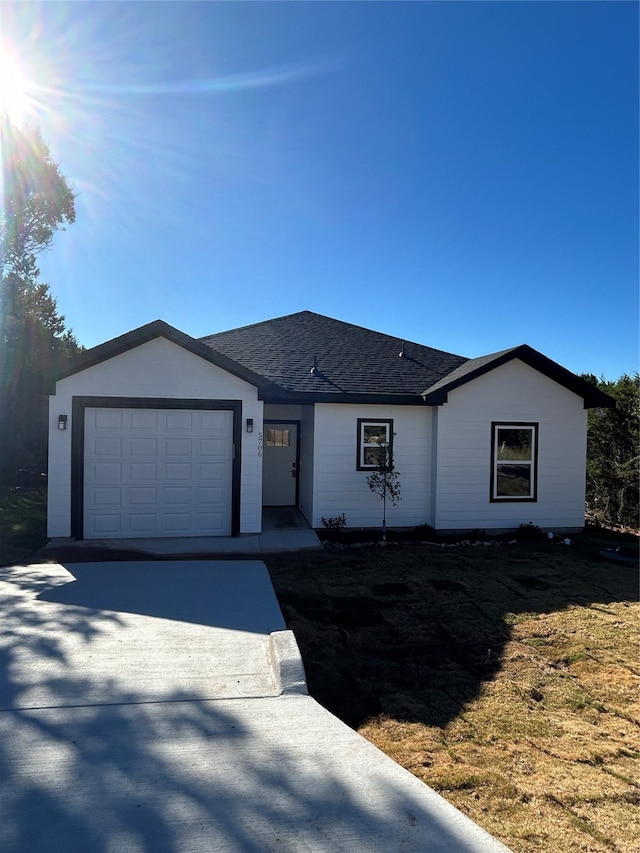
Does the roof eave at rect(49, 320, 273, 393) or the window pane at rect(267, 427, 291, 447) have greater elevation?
the roof eave at rect(49, 320, 273, 393)

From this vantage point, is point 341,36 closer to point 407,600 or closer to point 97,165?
point 97,165

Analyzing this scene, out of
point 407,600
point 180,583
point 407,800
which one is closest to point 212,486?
→ point 180,583

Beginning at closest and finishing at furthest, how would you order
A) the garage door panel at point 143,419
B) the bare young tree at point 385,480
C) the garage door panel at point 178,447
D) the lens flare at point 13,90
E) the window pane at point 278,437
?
the garage door panel at point 143,419 → the garage door panel at point 178,447 → the bare young tree at point 385,480 → the lens flare at point 13,90 → the window pane at point 278,437

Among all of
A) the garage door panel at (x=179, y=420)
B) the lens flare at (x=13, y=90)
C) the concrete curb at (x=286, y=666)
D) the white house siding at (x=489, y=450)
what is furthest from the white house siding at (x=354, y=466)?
the lens flare at (x=13, y=90)

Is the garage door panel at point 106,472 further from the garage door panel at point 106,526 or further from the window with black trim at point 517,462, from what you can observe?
the window with black trim at point 517,462

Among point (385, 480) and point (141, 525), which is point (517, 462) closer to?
point (385, 480)

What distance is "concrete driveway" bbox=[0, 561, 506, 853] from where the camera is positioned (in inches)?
93.5

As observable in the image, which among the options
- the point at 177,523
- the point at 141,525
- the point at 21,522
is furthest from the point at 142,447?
the point at 21,522

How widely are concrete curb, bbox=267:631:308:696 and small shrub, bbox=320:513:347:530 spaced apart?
5.62m

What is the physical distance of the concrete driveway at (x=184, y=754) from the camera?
238cm

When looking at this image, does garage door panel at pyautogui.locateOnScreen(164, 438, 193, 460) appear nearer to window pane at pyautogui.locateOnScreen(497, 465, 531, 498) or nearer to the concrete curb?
the concrete curb

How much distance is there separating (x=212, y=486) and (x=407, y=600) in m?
4.65

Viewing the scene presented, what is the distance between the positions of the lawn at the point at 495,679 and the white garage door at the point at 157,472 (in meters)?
2.22

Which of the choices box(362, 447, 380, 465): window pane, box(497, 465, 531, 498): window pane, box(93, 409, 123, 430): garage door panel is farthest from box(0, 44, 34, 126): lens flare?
box(497, 465, 531, 498): window pane
